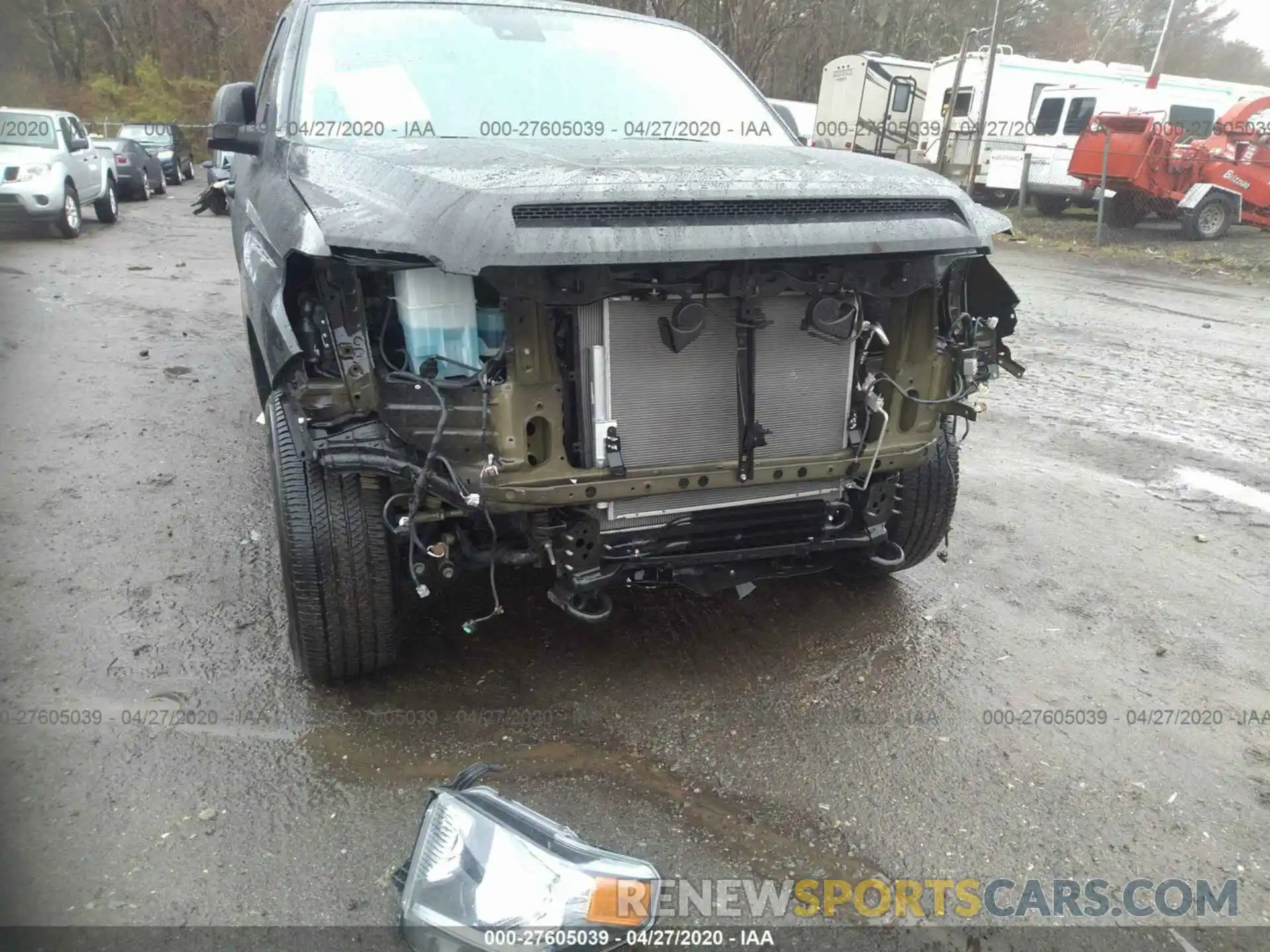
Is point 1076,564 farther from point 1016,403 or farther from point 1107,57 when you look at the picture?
point 1107,57

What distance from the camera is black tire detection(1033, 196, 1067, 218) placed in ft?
55.3

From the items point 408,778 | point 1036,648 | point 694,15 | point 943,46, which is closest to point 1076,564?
point 1036,648

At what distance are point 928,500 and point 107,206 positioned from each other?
14.1 metres

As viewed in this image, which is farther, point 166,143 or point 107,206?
point 166,143

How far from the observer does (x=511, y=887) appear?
188 centimetres

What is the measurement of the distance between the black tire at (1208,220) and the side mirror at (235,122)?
1448 centimetres

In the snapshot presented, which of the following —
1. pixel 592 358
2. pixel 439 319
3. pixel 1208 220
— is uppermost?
pixel 439 319

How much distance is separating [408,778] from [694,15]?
25.8 m

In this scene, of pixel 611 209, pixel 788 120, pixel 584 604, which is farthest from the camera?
pixel 788 120

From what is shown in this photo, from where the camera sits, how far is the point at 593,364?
2.39 m

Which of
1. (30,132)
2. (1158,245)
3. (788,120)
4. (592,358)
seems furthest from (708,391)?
(1158,245)

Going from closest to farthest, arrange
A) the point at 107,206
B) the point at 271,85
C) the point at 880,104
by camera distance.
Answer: the point at 271,85, the point at 107,206, the point at 880,104

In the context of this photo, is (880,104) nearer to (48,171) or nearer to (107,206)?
(107,206)

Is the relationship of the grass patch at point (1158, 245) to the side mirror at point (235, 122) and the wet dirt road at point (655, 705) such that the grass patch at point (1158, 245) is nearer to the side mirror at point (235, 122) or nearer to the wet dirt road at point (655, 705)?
the wet dirt road at point (655, 705)
